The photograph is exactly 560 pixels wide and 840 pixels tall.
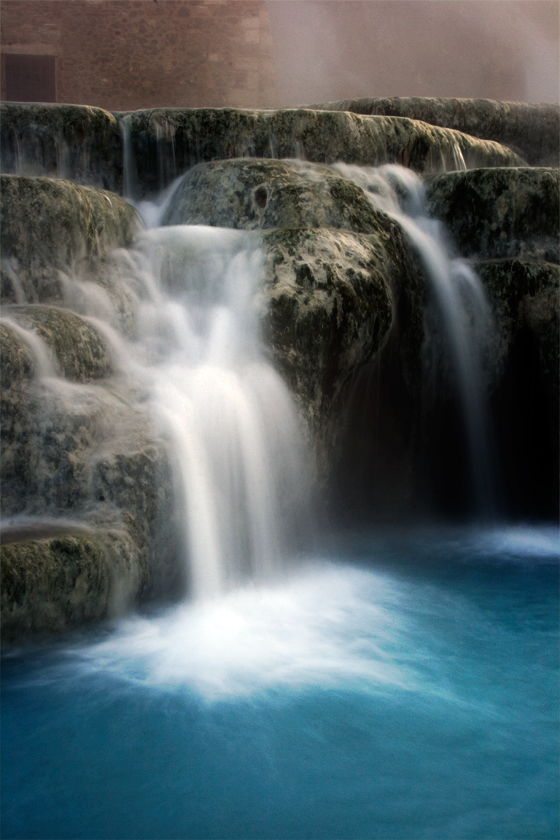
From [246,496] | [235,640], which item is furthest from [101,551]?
[246,496]

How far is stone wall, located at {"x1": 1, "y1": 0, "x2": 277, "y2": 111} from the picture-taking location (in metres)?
12.9

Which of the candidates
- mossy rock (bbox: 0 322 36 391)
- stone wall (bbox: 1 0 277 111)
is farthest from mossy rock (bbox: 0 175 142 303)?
stone wall (bbox: 1 0 277 111)

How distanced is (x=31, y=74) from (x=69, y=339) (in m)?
11.5

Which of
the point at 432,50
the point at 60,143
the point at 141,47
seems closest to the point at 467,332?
the point at 60,143

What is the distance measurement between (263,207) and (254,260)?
792mm

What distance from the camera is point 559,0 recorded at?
564 inches

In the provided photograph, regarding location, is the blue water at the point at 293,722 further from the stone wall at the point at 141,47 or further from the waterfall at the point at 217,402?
the stone wall at the point at 141,47

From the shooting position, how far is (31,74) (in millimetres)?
13109

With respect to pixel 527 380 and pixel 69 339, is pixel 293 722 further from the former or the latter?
pixel 527 380

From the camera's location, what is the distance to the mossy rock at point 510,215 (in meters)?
4.99

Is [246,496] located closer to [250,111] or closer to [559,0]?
[250,111]

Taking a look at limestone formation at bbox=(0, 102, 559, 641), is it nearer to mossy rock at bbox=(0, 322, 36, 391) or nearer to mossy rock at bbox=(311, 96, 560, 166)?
mossy rock at bbox=(0, 322, 36, 391)

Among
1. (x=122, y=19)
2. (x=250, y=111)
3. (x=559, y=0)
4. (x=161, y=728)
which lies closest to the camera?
(x=161, y=728)

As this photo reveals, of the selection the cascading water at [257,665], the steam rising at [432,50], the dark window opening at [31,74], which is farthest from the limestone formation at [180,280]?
the steam rising at [432,50]
